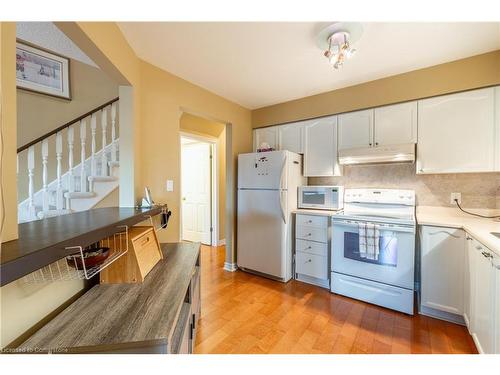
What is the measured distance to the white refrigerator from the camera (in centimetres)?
249

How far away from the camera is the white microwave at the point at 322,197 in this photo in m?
2.48

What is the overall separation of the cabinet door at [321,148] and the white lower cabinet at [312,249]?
62 centimetres

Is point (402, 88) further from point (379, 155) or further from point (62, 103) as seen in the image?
point (62, 103)

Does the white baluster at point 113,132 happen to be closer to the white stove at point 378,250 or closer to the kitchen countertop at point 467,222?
the white stove at point 378,250

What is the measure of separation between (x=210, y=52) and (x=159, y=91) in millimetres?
648

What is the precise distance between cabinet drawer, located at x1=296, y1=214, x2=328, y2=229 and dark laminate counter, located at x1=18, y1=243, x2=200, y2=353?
5.43ft

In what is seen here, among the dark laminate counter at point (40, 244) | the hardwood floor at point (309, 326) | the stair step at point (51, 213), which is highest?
the dark laminate counter at point (40, 244)

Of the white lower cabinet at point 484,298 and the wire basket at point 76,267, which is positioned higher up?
the wire basket at point 76,267

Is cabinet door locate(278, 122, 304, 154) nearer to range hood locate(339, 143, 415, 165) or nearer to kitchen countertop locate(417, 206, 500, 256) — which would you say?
range hood locate(339, 143, 415, 165)

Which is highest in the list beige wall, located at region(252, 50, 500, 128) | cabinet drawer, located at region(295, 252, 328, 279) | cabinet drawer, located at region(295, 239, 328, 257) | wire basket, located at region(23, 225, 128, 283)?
beige wall, located at region(252, 50, 500, 128)

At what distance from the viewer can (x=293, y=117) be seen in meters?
2.87

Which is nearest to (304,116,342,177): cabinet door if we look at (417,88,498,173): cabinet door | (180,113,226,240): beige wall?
(417,88,498,173): cabinet door

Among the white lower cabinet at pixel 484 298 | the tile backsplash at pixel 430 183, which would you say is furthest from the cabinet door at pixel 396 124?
the white lower cabinet at pixel 484 298
